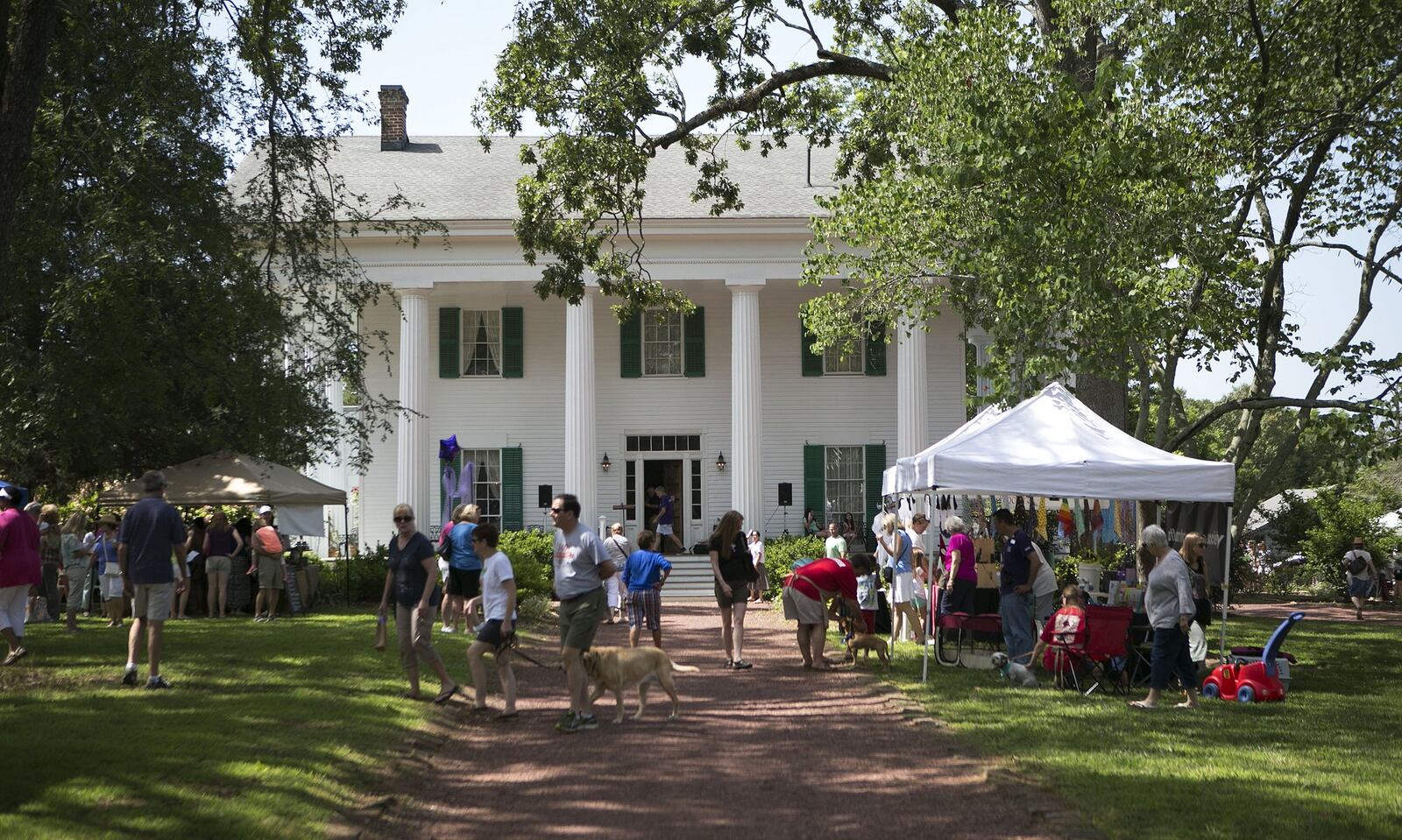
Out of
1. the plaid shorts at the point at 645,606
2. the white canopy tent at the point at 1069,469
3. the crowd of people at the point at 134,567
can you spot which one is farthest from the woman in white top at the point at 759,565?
the white canopy tent at the point at 1069,469

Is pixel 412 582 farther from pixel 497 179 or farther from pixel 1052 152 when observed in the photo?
pixel 497 179

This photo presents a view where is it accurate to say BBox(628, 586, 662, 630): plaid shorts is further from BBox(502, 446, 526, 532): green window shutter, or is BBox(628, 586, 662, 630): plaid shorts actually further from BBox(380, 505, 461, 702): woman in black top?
BBox(502, 446, 526, 532): green window shutter

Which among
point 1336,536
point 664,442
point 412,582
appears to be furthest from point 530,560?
point 1336,536

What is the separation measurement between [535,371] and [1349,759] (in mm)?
24277

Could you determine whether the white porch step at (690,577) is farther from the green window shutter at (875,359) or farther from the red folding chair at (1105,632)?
the red folding chair at (1105,632)

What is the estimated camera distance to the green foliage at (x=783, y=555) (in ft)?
88.7

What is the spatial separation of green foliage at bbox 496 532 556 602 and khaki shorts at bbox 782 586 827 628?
23.7ft

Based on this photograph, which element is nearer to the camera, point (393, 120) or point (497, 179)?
point (497, 179)

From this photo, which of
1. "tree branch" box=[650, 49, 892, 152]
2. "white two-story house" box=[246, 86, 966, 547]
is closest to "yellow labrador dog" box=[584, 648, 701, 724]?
"tree branch" box=[650, 49, 892, 152]

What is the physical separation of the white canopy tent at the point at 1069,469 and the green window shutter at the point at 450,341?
19574mm

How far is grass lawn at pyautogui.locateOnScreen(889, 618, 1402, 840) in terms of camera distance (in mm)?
6737

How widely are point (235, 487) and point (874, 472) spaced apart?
53.1 feet

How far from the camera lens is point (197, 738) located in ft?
28.1

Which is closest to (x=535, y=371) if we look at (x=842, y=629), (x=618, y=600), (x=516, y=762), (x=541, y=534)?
(x=541, y=534)
